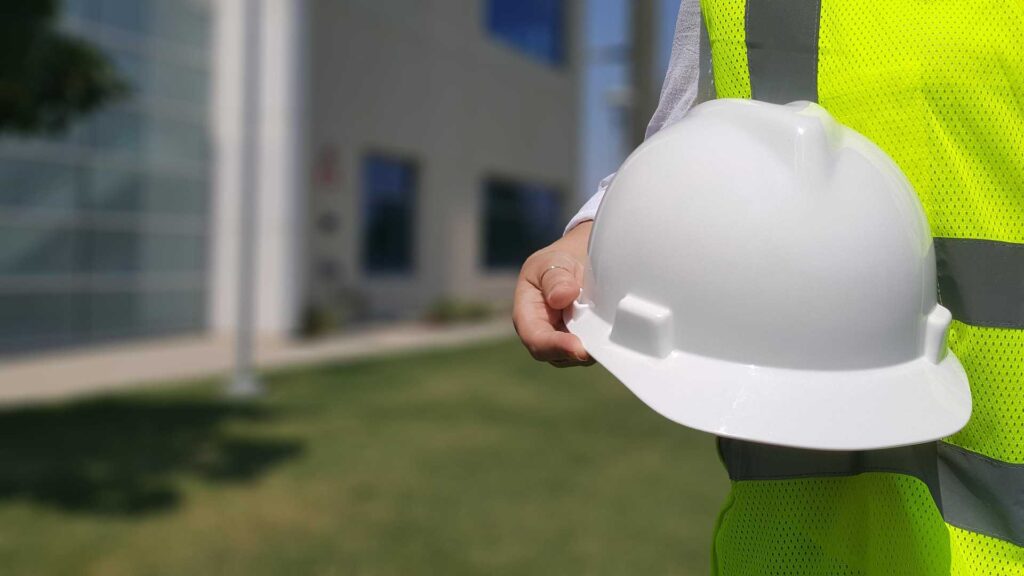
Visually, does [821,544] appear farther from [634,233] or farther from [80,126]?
[80,126]

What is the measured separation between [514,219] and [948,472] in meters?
21.1

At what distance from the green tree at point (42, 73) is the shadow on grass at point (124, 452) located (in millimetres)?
2309

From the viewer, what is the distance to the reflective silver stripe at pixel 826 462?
3.84 ft

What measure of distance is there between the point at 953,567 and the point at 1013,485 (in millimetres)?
128

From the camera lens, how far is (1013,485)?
1146 mm

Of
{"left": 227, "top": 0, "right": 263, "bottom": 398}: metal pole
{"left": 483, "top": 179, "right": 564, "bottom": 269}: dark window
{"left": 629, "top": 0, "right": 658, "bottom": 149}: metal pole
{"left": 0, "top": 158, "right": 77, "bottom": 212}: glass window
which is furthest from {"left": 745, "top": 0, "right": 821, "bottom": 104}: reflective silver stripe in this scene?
{"left": 483, "top": 179, "right": 564, "bottom": 269}: dark window

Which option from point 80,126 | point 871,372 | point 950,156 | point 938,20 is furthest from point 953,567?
point 80,126

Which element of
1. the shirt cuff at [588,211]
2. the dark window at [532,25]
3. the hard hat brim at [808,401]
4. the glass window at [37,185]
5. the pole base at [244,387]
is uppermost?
the dark window at [532,25]

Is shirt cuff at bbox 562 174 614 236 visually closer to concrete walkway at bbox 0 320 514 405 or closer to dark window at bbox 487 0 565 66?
concrete walkway at bbox 0 320 514 405

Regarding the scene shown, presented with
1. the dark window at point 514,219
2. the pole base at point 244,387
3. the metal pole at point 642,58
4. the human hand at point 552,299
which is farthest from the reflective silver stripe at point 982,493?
the dark window at point 514,219

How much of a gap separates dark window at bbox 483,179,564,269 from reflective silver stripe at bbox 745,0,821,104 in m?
19.7

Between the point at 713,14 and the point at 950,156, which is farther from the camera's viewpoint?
the point at 713,14

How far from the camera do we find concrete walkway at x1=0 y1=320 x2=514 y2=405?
9.38m

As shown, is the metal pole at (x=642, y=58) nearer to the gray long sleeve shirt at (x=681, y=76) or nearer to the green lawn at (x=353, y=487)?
the green lawn at (x=353, y=487)
